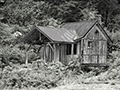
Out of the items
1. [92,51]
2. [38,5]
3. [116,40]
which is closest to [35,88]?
[92,51]

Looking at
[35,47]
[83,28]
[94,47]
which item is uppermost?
[83,28]

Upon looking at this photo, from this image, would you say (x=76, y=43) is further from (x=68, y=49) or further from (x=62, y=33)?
(x=62, y=33)

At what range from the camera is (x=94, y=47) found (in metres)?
31.4

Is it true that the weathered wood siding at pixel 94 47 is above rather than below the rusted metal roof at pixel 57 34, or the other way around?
below

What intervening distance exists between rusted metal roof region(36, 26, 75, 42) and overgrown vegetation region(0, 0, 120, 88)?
2.48 m

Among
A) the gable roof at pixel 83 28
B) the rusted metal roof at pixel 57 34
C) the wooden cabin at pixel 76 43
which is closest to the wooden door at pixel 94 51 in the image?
the wooden cabin at pixel 76 43

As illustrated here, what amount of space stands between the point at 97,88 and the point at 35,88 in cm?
504

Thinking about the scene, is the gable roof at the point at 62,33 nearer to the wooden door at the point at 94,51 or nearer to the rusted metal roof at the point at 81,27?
the rusted metal roof at the point at 81,27

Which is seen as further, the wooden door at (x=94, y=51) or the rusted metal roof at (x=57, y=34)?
the wooden door at (x=94, y=51)

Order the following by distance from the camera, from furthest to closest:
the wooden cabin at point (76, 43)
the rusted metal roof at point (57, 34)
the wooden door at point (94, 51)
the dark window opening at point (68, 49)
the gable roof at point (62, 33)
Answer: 1. the dark window opening at point (68, 49)
2. the wooden door at point (94, 51)
3. the wooden cabin at point (76, 43)
4. the gable roof at point (62, 33)
5. the rusted metal roof at point (57, 34)

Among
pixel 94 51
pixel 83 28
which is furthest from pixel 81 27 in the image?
pixel 94 51

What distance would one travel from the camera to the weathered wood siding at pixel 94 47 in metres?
30.9

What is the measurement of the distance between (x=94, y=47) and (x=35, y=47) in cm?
861

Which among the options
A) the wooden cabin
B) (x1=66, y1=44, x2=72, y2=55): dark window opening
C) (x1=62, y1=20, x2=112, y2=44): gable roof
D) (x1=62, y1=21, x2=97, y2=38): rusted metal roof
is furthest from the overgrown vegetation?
(x1=62, y1=21, x2=97, y2=38): rusted metal roof
